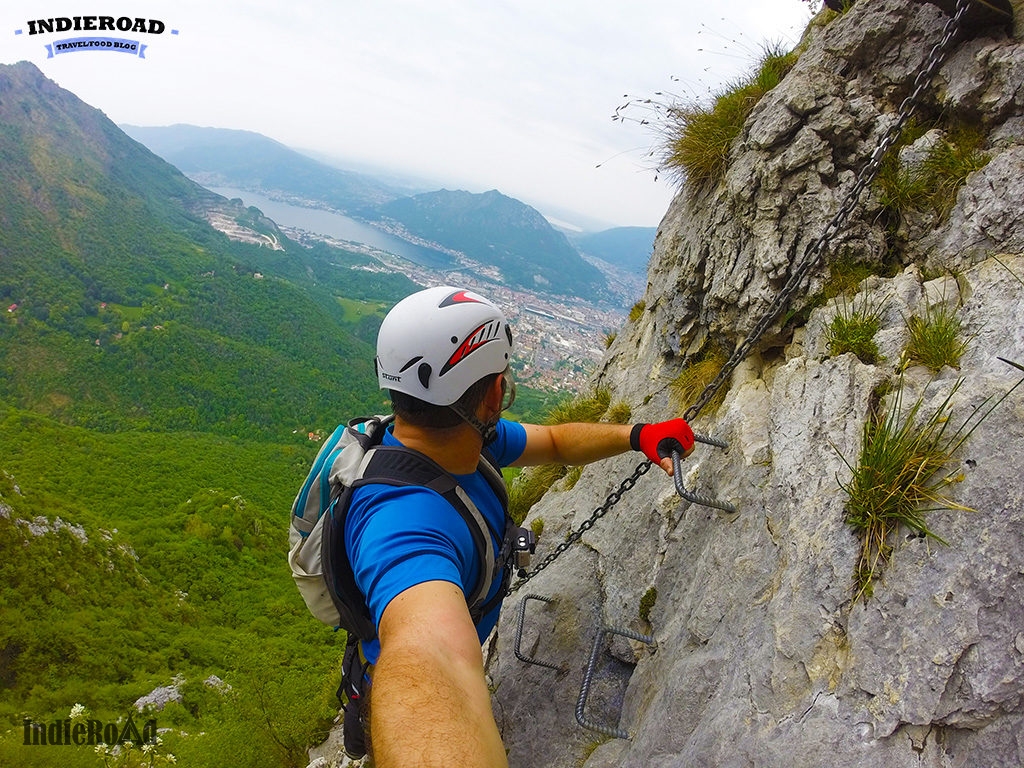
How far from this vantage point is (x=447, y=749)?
1604 millimetres

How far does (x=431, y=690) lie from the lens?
5.71ft

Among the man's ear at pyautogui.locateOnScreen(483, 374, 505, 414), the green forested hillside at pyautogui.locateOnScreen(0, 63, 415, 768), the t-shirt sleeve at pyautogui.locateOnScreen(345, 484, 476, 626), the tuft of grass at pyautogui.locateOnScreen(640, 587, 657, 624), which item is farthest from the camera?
the green forested hillside at pyautogui.locateOnScreen(0, 63, 415, 768)

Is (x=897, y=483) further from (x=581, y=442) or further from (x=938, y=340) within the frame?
(x=581, y=442)

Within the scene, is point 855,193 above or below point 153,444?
above

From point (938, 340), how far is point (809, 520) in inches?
49.6

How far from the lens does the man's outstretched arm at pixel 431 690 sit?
161 centimetres

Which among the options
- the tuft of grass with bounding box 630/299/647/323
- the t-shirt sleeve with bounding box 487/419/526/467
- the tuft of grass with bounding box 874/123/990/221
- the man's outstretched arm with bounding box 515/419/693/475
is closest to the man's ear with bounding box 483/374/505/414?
the t-shirt sleeve with bounding box 487/419/526/467

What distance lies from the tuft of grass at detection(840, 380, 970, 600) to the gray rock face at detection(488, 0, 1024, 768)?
0.15 ft

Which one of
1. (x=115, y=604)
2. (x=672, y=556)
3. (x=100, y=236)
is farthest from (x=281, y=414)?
(x=672, y=556)

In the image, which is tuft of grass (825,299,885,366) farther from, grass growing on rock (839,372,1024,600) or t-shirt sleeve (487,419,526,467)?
t-shirt sleeve (487,419,526,467)

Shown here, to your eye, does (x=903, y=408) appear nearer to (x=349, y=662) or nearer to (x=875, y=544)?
(x=875, y=544)

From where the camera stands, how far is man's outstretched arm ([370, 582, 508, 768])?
1.61 metres

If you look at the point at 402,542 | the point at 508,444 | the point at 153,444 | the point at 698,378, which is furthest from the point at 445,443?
the point at 153,444

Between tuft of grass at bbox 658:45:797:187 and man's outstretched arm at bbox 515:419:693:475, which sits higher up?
tuft of grass at bbox 658:45:797:187
